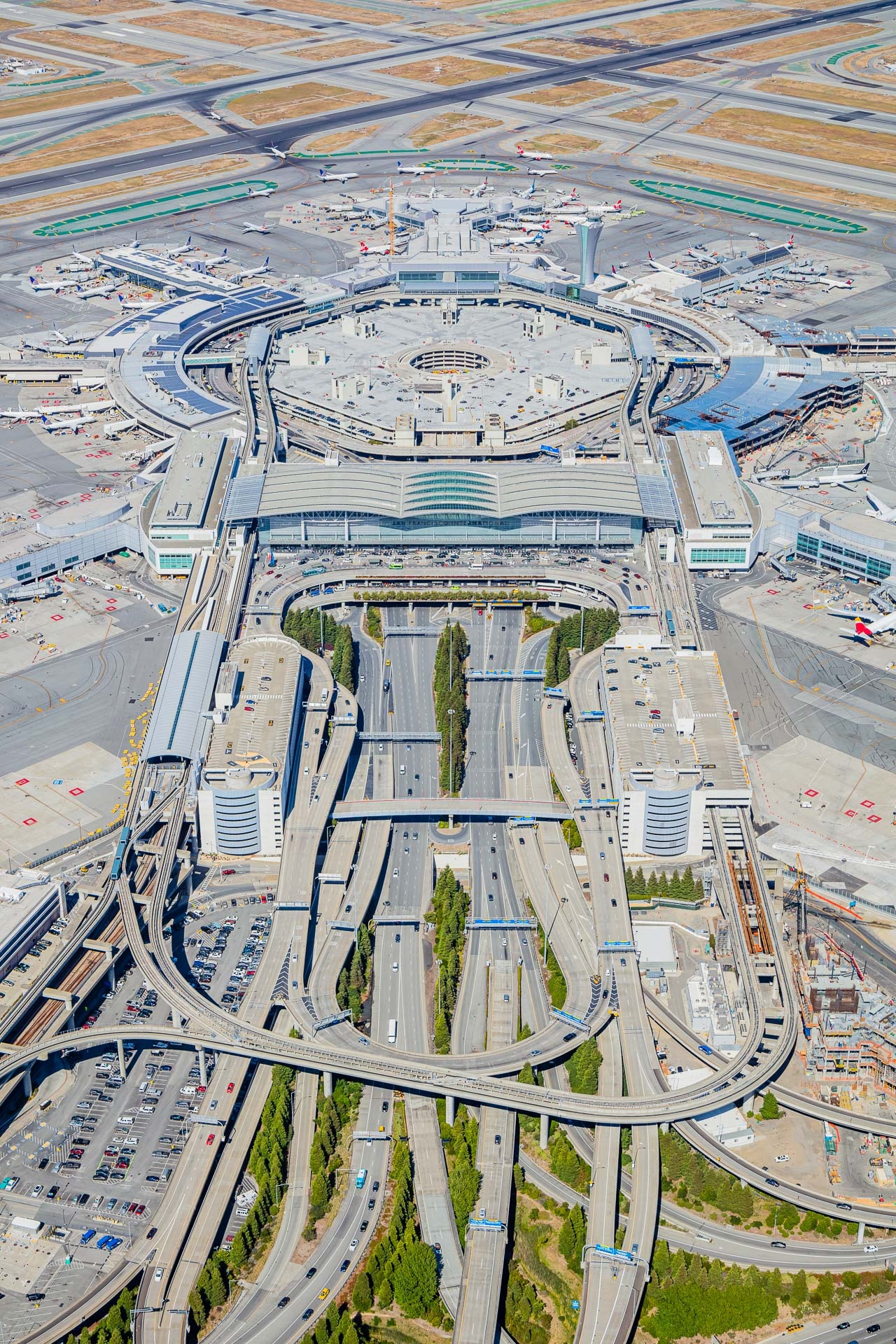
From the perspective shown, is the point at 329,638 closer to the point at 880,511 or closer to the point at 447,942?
the point at 447,942

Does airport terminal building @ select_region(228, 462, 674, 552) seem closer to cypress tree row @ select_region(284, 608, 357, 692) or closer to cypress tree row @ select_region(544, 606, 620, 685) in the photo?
cypress tree row @ select_region(284, 608, 357, 692)

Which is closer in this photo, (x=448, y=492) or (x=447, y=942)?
(x=447, y=942)

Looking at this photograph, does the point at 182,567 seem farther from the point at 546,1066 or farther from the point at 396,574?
the point at 546,1066

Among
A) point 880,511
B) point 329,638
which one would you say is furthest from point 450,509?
point 880,511

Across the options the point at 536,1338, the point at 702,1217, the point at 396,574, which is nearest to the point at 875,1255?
the point at 702,1217

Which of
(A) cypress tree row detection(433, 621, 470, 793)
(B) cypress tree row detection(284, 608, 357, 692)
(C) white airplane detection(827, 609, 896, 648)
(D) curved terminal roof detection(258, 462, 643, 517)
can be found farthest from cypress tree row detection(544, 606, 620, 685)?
(C) white airplane detection(827, 609, 896, 648)
